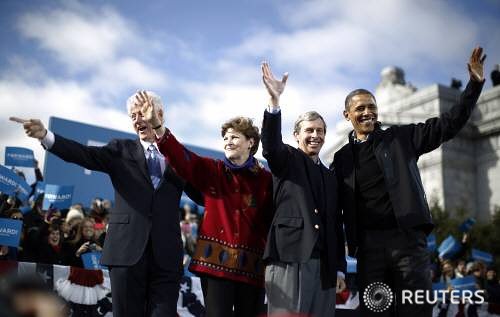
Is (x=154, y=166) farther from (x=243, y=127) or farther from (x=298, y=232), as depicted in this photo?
(x=298, y=232)

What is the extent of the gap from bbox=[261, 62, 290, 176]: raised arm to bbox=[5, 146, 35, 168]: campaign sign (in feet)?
21.8

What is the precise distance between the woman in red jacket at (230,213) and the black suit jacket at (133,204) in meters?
0.25

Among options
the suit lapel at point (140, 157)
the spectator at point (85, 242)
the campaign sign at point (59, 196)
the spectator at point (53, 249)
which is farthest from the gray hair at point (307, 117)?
the campaign sign at point (59, 196)

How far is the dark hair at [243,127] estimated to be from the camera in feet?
14.6

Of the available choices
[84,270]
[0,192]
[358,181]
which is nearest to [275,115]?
[358,181]

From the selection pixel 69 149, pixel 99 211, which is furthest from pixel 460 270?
pixel 69 149

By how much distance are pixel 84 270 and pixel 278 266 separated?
4.14 meters

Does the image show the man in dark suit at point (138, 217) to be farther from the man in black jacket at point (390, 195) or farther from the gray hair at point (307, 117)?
the man in black jacket at point (390, 195)

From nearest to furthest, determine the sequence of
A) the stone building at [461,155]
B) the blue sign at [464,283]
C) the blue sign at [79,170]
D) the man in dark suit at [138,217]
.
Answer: the man in dark suit at [138,217] < the blue sign at [464,283] < the blue sign at [79,170] < the stone building at [461,155]

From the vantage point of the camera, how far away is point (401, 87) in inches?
1699

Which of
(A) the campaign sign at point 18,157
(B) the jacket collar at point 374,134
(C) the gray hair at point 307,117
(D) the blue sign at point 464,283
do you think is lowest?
(D) the blue sign at point 464,283

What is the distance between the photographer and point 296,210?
407 cm

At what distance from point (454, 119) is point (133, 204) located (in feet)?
8.68

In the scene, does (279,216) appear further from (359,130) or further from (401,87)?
(401,87)
